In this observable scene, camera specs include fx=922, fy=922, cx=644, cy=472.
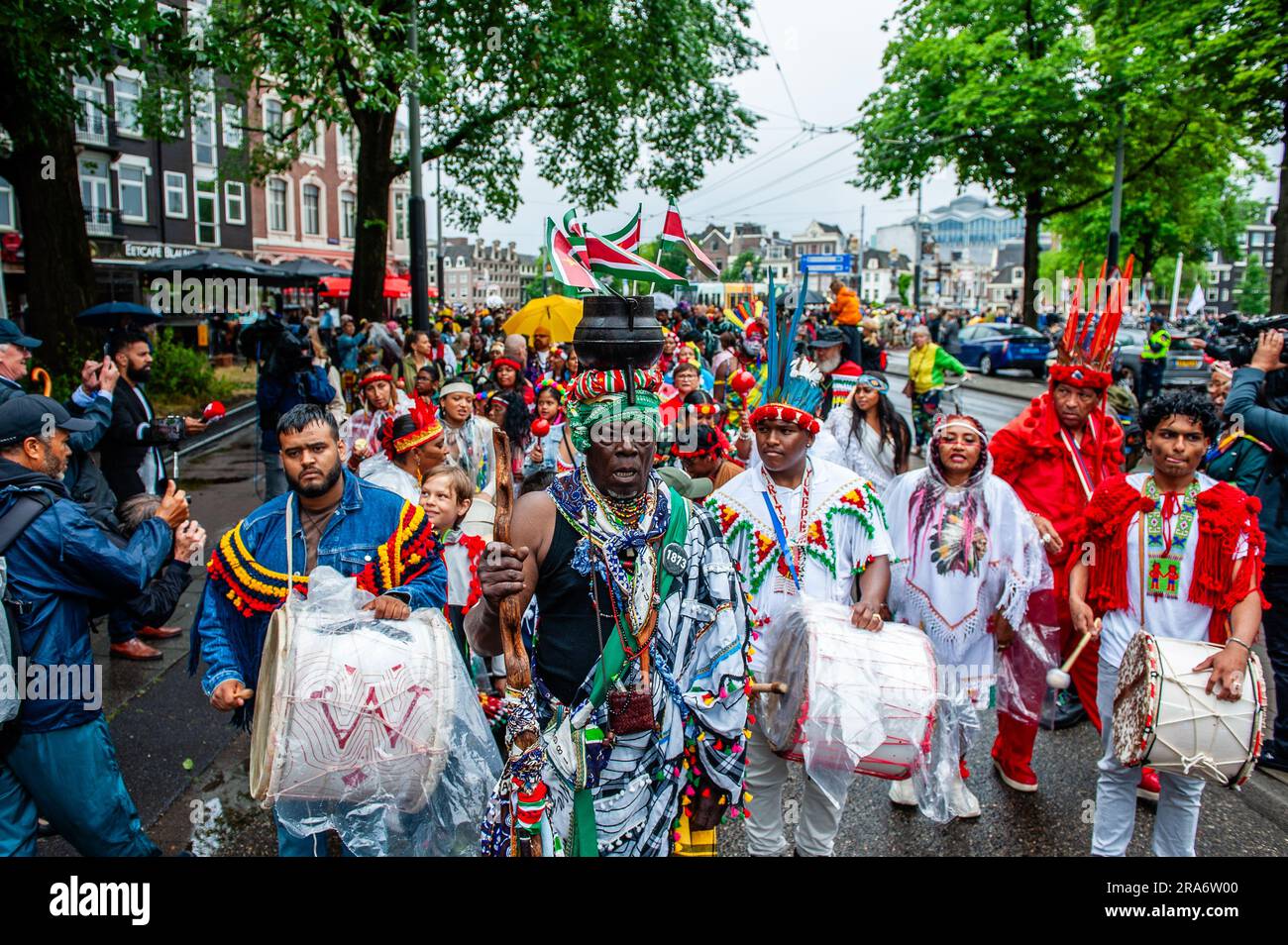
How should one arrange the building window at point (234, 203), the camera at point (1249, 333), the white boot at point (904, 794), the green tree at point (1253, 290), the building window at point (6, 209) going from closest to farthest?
1. the white boot at point (904, 794)
2. the camera at point (1249, 333)
3. the building window at point (6, 209)
4. the building window at point (234, 203)
5. the green tree at point (1253, 290)

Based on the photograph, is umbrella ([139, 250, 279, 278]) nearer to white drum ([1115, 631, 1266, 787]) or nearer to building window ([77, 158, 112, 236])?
building window ([77, 158, 112, 236])

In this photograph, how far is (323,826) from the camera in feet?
9.03

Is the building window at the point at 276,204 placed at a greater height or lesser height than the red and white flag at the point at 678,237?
greater

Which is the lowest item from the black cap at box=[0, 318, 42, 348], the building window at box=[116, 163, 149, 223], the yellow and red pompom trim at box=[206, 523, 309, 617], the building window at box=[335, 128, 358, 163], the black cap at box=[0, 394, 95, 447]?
the yellow and red pompom trim at box=[206, 523, 309, 617]

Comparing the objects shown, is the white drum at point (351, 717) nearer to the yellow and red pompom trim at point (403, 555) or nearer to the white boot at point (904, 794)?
the yellow and red pompom trim at point (403, 555)

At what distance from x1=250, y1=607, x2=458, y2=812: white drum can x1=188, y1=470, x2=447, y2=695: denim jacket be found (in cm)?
41

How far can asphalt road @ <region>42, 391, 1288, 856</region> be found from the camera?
12.8 feet

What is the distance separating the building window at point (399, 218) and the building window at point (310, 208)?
801 centimetres

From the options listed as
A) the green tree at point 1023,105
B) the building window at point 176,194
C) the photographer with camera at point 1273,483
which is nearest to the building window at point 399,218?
the building window at point 176,194

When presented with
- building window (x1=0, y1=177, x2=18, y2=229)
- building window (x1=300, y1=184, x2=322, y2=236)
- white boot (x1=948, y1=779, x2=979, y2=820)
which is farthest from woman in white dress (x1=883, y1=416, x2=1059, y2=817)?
building window (x1=300, y1=184, x2=322, y2=236)

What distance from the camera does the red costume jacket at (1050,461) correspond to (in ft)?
15.7
